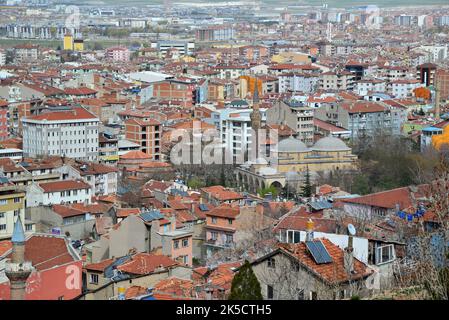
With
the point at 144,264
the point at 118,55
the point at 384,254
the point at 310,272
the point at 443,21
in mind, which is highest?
the point at 310,272

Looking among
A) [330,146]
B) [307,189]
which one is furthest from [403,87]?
[307,189]

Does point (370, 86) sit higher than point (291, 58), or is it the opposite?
point (370, 86)

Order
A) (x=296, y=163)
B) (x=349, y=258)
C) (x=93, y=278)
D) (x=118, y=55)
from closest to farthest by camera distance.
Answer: (x=349, y=258) < (x=93, y=278) < (x=296, y=163) < (x=118, y=55)

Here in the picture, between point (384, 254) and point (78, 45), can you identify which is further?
point (78, 45)

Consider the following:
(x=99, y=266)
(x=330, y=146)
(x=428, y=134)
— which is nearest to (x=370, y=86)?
(x=428, y=134)

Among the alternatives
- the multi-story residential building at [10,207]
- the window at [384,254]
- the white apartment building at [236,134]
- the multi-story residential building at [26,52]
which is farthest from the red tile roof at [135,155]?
the multi-story residential building at [26,52]

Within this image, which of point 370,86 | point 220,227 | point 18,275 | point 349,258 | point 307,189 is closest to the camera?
point 349,258

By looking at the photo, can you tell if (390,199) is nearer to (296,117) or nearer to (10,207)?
(10,207)
